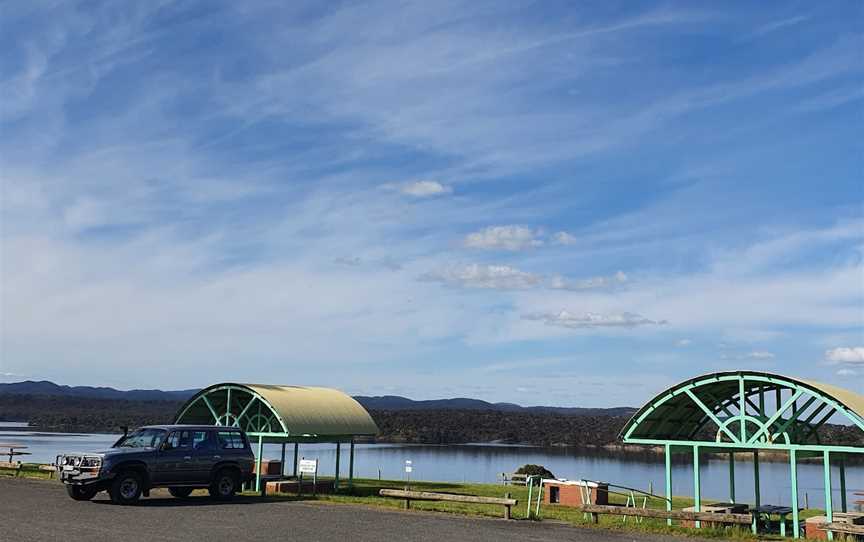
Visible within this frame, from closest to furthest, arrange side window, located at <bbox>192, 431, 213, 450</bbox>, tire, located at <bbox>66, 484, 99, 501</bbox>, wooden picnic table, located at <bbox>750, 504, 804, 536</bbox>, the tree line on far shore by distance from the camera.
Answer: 1. wooden picnic table, located at <bbox>750, 504, 804, 536</bbox>
2. tire, located at <bbox>66, 484, 99, 501</bbox>
3. side window, located at <bbox>192, 431, 213, 450</bbox>
4. the tree line on far shore

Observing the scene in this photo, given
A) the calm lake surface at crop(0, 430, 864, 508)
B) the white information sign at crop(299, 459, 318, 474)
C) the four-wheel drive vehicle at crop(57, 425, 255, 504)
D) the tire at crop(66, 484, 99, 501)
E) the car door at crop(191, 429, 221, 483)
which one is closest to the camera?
the four-wheel drive vehicle at crop(57, 425, 255, 504)

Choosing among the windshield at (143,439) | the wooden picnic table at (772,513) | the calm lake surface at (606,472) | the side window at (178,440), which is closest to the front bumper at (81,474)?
the windshield at (143,439)

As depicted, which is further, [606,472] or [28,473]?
[606,472]

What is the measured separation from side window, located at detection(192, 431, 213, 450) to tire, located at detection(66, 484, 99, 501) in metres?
2.83

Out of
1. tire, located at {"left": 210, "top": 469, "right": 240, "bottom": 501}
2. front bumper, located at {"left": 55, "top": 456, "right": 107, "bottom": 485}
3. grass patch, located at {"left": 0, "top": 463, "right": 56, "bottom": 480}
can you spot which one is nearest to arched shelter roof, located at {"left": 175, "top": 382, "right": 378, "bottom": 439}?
tire, located at {"left": 210, "top": 469, "right": 240, "bottom": 501}

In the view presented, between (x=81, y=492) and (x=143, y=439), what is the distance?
207cm

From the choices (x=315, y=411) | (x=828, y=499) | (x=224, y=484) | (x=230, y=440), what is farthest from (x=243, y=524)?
(x=828, y=499)

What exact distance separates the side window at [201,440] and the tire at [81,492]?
2.83 meters

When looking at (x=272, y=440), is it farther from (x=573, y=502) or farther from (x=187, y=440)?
(x=573, y=502)

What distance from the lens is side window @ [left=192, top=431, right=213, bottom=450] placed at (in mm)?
23703

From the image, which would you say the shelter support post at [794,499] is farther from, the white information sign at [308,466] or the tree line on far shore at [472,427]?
the tree line on far shore at [472,427]

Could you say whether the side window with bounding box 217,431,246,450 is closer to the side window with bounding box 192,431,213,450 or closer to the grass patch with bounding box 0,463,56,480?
the side window with bounding box 192,431,213,450

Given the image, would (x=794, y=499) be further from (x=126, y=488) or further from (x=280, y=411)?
(x=126, y=488)

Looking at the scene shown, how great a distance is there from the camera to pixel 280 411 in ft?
96.0
